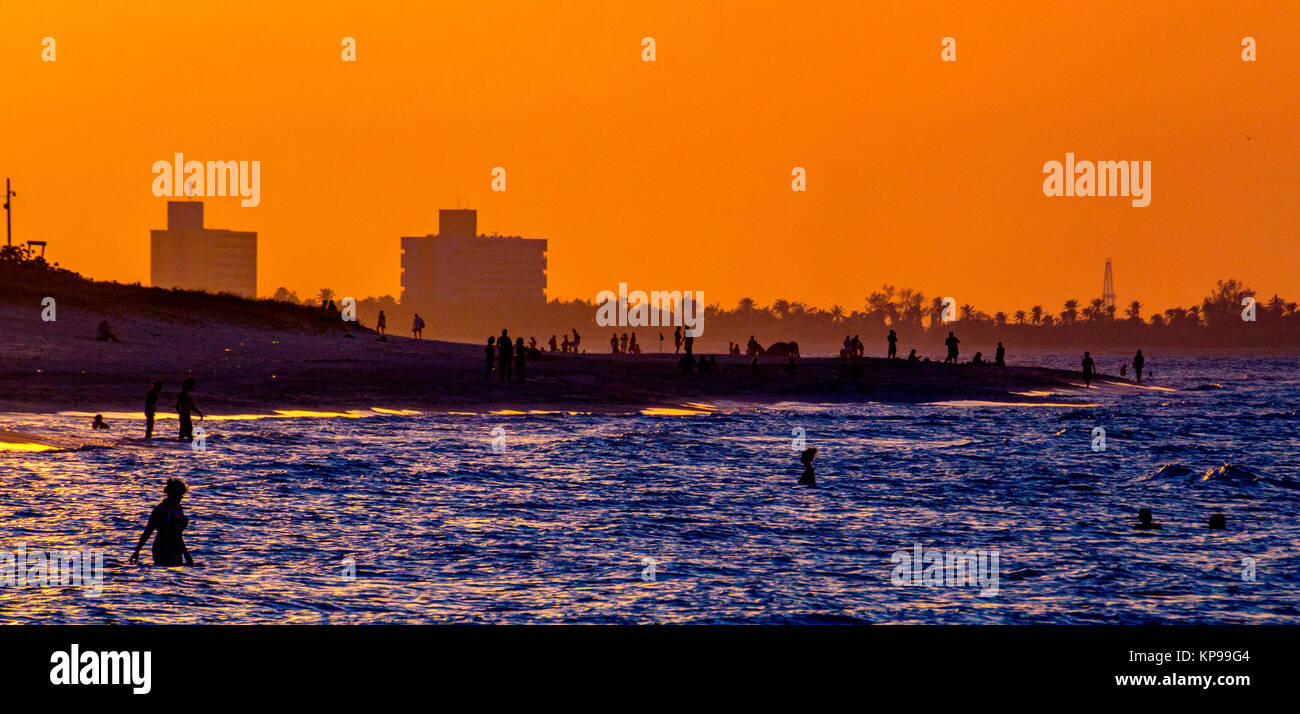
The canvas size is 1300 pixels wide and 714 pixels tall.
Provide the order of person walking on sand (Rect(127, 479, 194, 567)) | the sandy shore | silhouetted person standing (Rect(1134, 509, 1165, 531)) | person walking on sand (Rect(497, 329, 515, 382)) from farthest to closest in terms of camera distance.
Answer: person walking on sand (Rect(497, 329, 515, 382)) < the sandy shore < silhouetted person standing (Rect(1134, 509, 1165, 531)) < person walking on sand (Rect(127, 479, 194, 567))

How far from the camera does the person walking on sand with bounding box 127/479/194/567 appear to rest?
663 inches

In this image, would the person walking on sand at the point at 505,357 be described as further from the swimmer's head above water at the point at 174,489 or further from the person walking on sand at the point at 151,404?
the swimmer's head above water at the point at 174,489

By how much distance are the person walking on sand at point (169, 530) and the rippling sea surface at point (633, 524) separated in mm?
291

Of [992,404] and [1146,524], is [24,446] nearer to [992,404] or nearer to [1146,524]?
[1146,524]

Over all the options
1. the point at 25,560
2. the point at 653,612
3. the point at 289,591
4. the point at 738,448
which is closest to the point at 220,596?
the point at 289,591

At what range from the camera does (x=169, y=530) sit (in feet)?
57.3

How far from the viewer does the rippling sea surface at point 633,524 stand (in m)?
16.7

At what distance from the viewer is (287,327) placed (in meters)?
71.1

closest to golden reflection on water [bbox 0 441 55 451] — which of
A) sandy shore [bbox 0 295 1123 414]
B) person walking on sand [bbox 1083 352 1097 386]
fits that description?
sandy shore [bbox 0 295 1123 414]

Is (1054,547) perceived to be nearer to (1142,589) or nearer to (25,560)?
(1142,589)

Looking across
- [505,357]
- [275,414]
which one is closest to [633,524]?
[275,414]

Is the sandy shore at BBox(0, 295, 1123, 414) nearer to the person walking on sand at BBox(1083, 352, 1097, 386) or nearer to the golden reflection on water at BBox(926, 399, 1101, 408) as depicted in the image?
the golden reflection on water at BBox(926, 399, 1101, 408)

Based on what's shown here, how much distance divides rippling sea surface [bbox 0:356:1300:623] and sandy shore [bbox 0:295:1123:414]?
5171 mm
